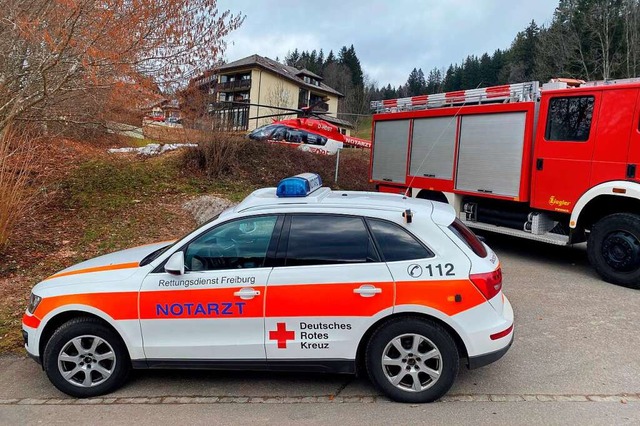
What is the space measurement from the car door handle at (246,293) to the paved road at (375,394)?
33.0 inches

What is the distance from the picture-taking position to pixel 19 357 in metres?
4.57

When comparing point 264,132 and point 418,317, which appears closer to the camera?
point 418,317

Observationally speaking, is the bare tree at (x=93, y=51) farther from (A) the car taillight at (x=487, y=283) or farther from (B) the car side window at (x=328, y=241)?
(A) the car taillight at (x=487, y=283)

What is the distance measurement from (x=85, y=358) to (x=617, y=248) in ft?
22.7

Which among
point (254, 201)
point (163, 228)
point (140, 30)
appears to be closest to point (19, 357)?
point (254, 201)

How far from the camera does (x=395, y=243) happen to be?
3664 mm

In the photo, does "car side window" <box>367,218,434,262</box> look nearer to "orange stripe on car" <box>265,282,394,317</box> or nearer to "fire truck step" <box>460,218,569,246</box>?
"orange stripe on car" <box>265,282,394,317</box>

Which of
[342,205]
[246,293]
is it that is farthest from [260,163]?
[246,293]

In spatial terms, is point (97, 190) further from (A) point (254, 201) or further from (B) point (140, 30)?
(A) point (254, 201)

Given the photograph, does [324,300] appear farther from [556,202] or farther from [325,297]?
[556,202]

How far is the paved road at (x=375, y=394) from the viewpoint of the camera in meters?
3.45

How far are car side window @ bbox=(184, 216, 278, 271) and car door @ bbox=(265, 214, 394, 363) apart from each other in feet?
0.65

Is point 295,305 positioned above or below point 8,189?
below

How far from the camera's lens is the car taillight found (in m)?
3.52
